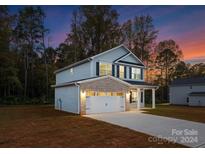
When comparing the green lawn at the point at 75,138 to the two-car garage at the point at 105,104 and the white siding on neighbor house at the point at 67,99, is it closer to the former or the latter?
the two-car garage at the point at 105,104

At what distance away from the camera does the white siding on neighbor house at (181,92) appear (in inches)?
1298

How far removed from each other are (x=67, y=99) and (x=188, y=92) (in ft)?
73.6

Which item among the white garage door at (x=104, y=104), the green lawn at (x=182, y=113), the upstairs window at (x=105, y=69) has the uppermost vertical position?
the upstairs window at (x=105, y=69)

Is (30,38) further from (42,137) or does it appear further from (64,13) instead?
(42,137)

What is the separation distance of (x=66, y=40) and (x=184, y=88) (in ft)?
70.0

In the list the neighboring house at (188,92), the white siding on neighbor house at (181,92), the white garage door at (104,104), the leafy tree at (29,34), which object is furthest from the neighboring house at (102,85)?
the white siding on neighbor house at (181,92)

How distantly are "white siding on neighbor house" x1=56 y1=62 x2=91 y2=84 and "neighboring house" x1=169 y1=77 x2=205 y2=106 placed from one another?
63.6ft

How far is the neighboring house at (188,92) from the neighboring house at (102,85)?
12629mm

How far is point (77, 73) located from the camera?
20297 millimetres

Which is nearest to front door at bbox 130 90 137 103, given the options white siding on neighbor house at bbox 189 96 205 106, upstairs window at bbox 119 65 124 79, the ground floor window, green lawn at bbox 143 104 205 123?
green lawn at bbox 143 104 205 123

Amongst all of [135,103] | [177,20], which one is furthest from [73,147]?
[177,20]

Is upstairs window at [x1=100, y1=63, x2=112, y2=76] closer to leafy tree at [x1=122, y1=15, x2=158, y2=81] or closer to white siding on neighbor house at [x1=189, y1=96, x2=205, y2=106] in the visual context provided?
white siding on neighbor house at [x1=189, y1=96, x2=205, y2=106]

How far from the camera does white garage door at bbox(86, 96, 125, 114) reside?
1659 cm

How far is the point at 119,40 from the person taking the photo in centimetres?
3800
